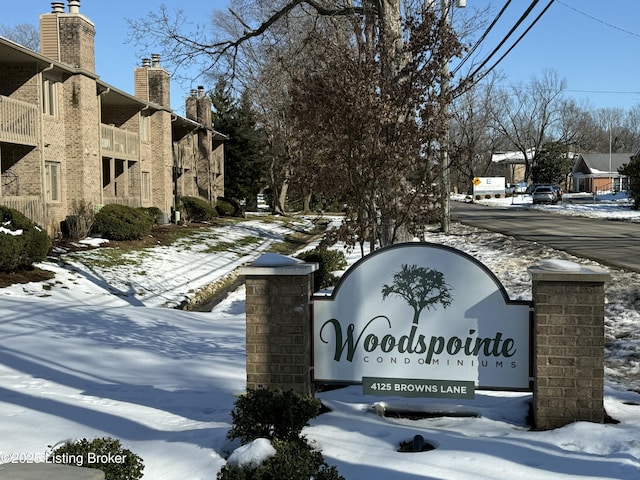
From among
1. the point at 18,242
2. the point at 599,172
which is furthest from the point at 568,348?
the point at 599,172

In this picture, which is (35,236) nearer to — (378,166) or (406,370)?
(378,166)

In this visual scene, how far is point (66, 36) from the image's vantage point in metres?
26.3

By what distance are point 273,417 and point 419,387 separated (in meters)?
1.52

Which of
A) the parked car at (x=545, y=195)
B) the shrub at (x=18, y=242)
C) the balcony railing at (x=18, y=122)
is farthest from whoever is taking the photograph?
the parked car at (x=545, y=195)

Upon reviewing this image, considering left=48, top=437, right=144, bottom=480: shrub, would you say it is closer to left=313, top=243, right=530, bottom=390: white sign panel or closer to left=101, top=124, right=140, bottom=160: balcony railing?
left=313, top=243, right=530, bottom=390: white sign panel

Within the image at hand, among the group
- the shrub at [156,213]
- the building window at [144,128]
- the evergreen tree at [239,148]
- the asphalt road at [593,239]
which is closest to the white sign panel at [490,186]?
the evergreen tree at [239,148]

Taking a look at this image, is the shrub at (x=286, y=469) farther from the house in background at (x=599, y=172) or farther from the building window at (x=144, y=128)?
the house in background at (x=599, y=172)

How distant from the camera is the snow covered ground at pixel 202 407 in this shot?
4.76m

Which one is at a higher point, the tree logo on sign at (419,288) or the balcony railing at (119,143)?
the balcony railing at (119,143)

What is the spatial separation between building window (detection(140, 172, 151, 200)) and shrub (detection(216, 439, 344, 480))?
32.3 m

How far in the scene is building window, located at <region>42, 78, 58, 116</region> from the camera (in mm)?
24328

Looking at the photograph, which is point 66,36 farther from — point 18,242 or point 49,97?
point 18,242

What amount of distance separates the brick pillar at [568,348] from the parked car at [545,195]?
56.1 meters

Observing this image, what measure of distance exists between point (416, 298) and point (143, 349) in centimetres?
490
